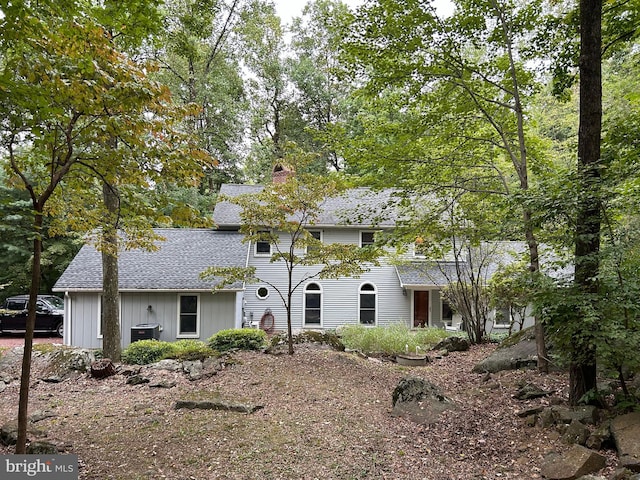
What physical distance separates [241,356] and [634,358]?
7291 millimetres

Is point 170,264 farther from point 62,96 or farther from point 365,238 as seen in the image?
point 62,96

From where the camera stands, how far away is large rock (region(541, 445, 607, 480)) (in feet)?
11.9

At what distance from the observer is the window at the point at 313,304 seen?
1712 cm

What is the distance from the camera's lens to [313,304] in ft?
56.4

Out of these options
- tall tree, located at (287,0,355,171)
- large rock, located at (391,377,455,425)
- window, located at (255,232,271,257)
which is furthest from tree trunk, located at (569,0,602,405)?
tall tree, located at (287,0,355,171)

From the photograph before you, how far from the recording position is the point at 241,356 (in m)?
9.21

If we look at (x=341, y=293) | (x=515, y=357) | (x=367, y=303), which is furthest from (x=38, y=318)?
(x=515, y=357)

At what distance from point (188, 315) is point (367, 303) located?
7.35 m

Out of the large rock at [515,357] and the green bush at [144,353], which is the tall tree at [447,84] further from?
the green bush at [144,353]

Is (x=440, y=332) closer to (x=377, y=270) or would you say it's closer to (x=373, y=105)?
(x=377, y=270)

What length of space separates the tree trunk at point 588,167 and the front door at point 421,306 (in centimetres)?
1229

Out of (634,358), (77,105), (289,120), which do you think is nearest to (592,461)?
(634,358)

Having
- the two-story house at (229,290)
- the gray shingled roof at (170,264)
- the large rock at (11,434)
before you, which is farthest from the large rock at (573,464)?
the gray shingled roof at (170,264)

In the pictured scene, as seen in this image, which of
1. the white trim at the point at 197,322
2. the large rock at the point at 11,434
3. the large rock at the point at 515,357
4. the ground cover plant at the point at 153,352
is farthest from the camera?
the white trim at the point at 197,322
